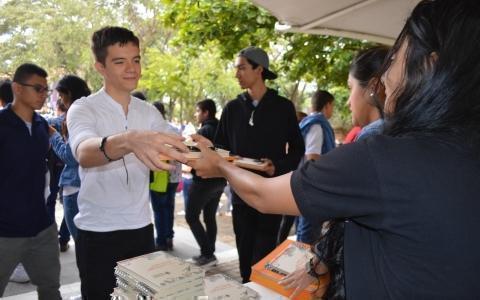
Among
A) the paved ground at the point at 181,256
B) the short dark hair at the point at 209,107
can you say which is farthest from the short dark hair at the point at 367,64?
the short dark hair at the point at 209,107

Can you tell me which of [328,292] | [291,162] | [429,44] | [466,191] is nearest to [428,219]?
[466,191]

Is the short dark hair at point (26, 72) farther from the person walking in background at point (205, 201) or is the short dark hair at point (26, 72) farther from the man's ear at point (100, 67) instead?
the person walking in background at point (205, 201)

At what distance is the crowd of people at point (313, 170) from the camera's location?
85 cm

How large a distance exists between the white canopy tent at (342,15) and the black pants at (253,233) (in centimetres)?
164

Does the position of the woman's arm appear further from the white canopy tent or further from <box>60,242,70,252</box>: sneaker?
<box>60,242,70,252</box>: sneaker

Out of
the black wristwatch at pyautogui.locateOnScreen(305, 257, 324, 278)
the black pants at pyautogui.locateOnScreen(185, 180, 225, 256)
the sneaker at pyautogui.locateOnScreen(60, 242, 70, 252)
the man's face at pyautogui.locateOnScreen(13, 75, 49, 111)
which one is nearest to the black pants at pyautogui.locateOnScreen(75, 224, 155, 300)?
the black wristwatch at pyautogui.locateOnScreen(305, 257, 324, 278)

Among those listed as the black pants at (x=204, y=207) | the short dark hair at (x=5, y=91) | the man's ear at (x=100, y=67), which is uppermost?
the man's ear at (x=100, y=67)

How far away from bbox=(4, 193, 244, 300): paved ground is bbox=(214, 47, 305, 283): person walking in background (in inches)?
24.3

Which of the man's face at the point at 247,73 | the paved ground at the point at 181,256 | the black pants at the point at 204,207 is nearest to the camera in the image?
the man's face at the point at 247,73

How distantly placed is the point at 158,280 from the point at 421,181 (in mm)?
917

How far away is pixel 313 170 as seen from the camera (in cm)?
97

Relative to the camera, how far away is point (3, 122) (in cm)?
255

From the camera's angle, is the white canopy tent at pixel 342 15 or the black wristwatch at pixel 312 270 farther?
the white canopy tent at pixel 342 15

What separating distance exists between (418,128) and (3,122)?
2.63 meters
